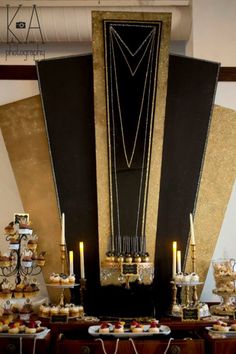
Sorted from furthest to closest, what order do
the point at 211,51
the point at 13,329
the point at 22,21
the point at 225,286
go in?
the point at 22,21
the point at 211,51
the point at 225,286
the point at 13,329

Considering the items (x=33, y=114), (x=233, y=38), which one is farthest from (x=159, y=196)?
(x=233, y=38)

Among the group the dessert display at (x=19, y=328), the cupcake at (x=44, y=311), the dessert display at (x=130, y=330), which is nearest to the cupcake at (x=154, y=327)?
the dessert display at (x=130, y=330)

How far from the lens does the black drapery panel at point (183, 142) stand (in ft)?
11.2

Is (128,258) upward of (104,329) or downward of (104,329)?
upward

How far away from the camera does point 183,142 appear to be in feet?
11.4

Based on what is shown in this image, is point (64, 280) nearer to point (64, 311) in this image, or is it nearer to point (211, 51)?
point (64, 311)

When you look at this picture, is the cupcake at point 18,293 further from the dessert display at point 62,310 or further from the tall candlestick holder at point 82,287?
the tall candlestick holder at point 82,287

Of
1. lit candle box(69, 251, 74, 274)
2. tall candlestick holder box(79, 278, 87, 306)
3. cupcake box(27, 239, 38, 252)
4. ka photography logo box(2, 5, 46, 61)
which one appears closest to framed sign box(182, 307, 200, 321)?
tall candlestick holder box(79, 278, 87, 306)

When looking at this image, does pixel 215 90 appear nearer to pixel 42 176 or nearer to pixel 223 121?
pixel 223 121

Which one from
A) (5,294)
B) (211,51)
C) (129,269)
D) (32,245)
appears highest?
(211,51)

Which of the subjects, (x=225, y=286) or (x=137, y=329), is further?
(x=225, y=286)

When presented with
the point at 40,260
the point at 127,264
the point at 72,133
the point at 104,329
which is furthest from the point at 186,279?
the point at 72,133

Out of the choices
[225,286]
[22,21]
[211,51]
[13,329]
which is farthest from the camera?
[22,21]

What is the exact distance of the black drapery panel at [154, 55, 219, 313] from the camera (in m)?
3.41
